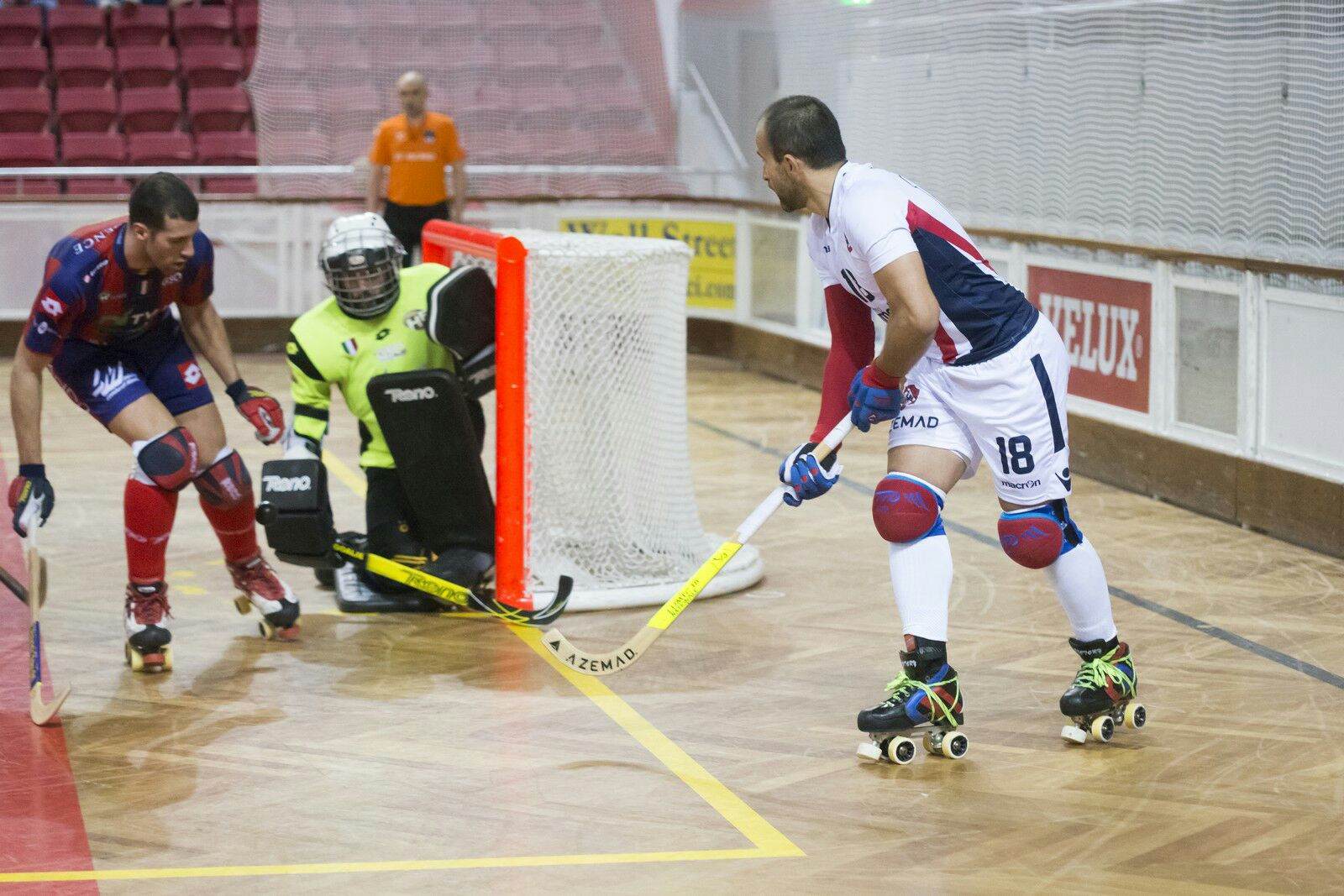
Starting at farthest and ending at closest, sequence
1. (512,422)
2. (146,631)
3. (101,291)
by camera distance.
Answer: (512,422) < (146,631) < (101,291)

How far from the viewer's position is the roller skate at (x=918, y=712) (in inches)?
153

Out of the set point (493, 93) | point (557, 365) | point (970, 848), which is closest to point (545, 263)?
point (557, 365)

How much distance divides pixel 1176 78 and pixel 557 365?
3.22m

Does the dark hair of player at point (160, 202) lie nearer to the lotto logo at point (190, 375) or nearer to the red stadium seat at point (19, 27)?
the lotto logo at point (190, 375)

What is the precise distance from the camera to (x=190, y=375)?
495 centimetres

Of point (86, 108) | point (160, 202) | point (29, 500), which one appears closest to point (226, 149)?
point (86, 108)

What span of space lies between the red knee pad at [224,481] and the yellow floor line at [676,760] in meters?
0.90

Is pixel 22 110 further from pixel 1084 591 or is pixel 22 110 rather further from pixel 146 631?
pixel 1084 591

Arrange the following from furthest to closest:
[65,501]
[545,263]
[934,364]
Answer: [65,501], [545,263], [934,364]

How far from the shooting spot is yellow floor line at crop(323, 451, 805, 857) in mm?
3471

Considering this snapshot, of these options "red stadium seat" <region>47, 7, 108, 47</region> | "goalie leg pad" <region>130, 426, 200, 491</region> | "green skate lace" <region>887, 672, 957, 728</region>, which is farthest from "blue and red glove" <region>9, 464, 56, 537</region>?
"red stadium seat" <region>47, 7, 108, 47</region>

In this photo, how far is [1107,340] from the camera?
7539mm

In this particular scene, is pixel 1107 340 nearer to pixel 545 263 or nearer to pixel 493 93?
pixel 545 263

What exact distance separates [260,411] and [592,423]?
1101 millimetres
